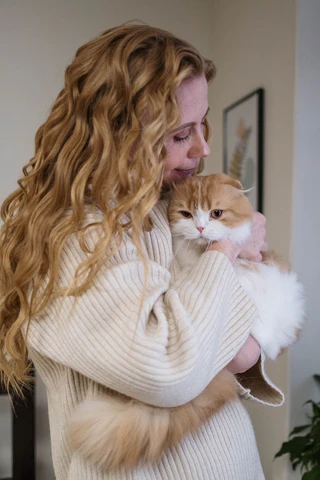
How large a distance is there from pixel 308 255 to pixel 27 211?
4.50ft

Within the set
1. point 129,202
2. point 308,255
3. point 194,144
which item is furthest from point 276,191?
point 129,202

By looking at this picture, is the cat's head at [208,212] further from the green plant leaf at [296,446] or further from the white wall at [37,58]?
the white wall at [37,58]

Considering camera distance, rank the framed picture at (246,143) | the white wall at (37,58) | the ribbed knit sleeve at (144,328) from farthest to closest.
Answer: the white wall at (37,58), the framed picture at (246,143), the ribbed knit sleeve at (144,328)

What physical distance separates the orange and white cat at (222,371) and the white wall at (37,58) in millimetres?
1926

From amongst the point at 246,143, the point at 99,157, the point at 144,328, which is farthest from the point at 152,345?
the point at 246,143

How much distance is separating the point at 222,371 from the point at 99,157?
511 millimetres

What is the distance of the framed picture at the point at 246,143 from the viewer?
7.62 ft

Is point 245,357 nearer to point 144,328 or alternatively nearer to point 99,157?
point 144,328

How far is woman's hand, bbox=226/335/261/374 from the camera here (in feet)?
3.35

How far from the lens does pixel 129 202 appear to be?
2.96 feet

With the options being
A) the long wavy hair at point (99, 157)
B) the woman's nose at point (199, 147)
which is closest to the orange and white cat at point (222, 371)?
the woman's nose at point (199, 147)

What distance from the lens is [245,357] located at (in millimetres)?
1026

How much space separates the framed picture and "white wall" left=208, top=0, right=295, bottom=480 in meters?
0.04

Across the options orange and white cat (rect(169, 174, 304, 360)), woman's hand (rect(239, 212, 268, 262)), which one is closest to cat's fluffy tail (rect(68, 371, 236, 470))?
orange and white cat (rect(169, 174, 304, 360))
